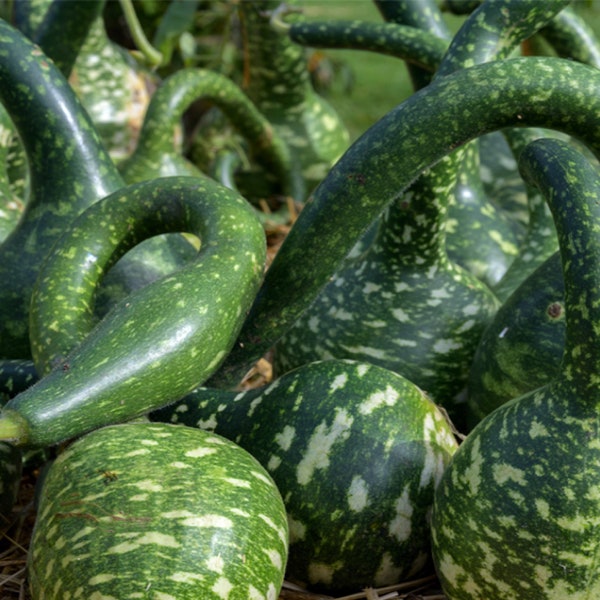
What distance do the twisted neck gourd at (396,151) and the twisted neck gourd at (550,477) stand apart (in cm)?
18

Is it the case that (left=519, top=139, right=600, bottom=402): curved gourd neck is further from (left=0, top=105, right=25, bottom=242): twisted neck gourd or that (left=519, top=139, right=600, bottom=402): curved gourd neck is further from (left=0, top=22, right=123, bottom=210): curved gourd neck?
(left=0, top=105, right=25, bottom=242): twisted neck gourd

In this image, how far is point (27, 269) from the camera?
1974mm

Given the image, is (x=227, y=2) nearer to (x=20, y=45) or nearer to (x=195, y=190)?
(x=20, y=45)

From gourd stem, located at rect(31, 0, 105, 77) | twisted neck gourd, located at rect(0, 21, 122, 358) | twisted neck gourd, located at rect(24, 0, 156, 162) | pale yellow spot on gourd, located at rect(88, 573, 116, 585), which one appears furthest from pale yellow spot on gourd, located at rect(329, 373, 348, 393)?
twisted neck gourd, located at rect(24, 0, 156, 162)

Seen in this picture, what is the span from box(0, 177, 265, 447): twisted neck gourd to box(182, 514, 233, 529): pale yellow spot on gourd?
0.23 metres

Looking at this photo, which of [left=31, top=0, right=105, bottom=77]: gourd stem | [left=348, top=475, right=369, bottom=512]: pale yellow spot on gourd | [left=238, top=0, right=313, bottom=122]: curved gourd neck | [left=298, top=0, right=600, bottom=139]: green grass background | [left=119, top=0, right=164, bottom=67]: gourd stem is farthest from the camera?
[left=298, top=0, right=600, bottom=139]: green grass background

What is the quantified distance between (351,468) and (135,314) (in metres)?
0.39

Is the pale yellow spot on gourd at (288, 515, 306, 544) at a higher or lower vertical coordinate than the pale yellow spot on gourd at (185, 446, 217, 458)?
lower

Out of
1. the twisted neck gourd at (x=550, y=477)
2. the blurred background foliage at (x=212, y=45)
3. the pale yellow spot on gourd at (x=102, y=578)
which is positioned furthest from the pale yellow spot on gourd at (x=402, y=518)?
the blurred background foliage at (x=212, y=45)

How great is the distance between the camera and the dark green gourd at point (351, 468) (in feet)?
5.03

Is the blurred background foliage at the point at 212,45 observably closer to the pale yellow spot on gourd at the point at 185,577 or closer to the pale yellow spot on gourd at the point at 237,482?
the pale yellow spot on gourd at the point at 237,482

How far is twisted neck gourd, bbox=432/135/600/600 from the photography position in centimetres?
131

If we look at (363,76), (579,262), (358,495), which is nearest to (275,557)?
(358,495)

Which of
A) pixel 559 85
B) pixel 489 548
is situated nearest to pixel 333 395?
pixel 489 548
